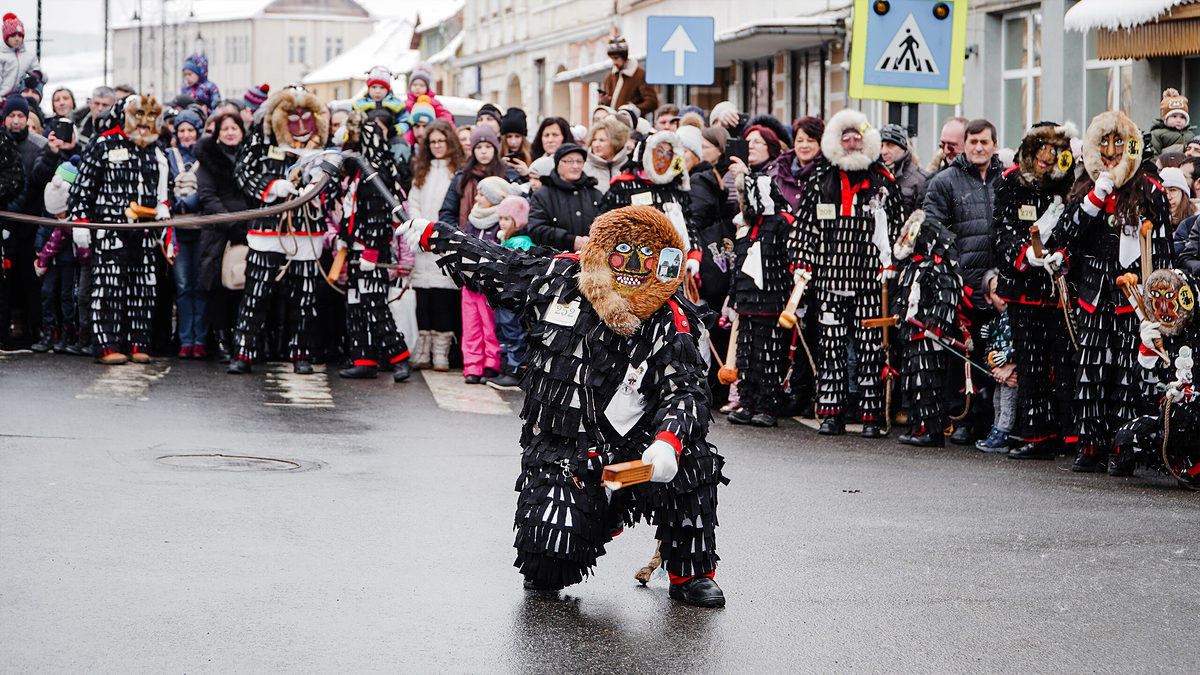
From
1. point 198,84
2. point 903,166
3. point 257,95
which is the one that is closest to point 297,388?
point 257,95

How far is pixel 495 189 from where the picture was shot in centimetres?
1350

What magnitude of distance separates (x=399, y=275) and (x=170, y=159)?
222cm

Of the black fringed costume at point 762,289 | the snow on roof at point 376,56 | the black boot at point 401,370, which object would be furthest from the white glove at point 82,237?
the snow on roof at point 376,56

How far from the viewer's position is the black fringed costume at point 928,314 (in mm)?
11320

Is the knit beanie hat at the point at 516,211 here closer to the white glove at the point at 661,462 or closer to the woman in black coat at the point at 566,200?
the woman in black coat at the point at 566,200

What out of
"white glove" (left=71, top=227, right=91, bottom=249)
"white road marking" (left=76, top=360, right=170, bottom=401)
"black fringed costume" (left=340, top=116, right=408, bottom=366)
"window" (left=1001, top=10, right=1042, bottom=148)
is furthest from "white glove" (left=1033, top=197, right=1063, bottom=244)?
"window" (left=1001, top=10, right=1042, bottom=148)

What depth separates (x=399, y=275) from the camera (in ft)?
46.1

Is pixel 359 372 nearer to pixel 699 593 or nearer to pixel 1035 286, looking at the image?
pixel 1035 286

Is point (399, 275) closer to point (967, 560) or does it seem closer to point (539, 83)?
point (967, 560)

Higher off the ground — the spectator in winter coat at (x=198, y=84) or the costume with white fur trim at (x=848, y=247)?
the spectator in winter coat at (x=198, y=84)

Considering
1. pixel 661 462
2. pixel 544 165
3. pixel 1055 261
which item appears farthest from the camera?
pixel 544 165

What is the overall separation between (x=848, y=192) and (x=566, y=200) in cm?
238

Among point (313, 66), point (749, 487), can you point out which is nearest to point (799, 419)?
point (749, 487)

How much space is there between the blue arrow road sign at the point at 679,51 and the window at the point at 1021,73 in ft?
20.7
